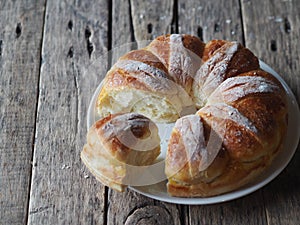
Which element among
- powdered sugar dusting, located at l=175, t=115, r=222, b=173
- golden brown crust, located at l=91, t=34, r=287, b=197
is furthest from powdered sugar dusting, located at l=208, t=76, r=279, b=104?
powdered sugar dusting, located at l=175, t=115, r=222, b=173

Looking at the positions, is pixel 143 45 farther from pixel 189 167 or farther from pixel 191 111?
pixel 189 167

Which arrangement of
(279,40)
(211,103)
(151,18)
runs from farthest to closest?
(151,18) < (279,40) < (211,103)

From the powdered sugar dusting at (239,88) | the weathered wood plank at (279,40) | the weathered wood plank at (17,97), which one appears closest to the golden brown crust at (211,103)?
the powdered sugar dusting at (239,88)

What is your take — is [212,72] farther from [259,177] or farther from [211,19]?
[211,19]

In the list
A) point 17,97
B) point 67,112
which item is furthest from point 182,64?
point 17,97

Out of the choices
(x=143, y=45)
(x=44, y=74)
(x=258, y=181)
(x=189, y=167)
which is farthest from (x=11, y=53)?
(x=258, y=181)

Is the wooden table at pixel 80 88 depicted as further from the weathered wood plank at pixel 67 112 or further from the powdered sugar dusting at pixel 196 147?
the powdered sugar dusting at pixel 196 147
